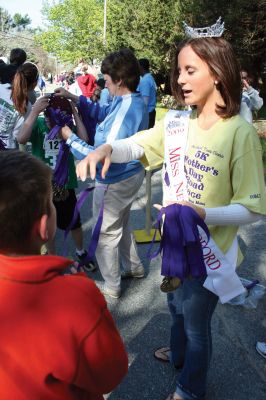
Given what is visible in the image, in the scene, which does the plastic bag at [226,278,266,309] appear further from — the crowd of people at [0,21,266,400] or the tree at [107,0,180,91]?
the tree at [107,0,180,91]

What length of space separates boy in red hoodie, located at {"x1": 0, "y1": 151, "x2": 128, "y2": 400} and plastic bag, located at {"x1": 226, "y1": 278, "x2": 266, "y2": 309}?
7.56 ft

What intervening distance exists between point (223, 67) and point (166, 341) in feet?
6.53

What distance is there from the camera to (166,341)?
9.14 feet

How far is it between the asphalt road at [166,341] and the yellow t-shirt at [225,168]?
114 centimetres

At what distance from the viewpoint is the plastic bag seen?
322 centimetres

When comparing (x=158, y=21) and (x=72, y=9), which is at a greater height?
(x=72, y=9)

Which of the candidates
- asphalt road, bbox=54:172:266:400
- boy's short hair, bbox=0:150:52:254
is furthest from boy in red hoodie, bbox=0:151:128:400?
asphalt road, bbox=54:172:266:400

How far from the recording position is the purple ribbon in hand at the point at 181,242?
5.10 ft

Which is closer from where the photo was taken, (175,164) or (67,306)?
(67,306)

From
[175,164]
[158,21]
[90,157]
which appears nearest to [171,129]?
[175,164]

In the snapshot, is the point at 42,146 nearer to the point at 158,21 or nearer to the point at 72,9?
the point at 158,21

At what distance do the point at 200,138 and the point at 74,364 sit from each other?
3.71ft

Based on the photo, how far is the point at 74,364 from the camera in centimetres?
109

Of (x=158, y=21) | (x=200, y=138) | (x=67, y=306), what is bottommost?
(x=67, y=306)
